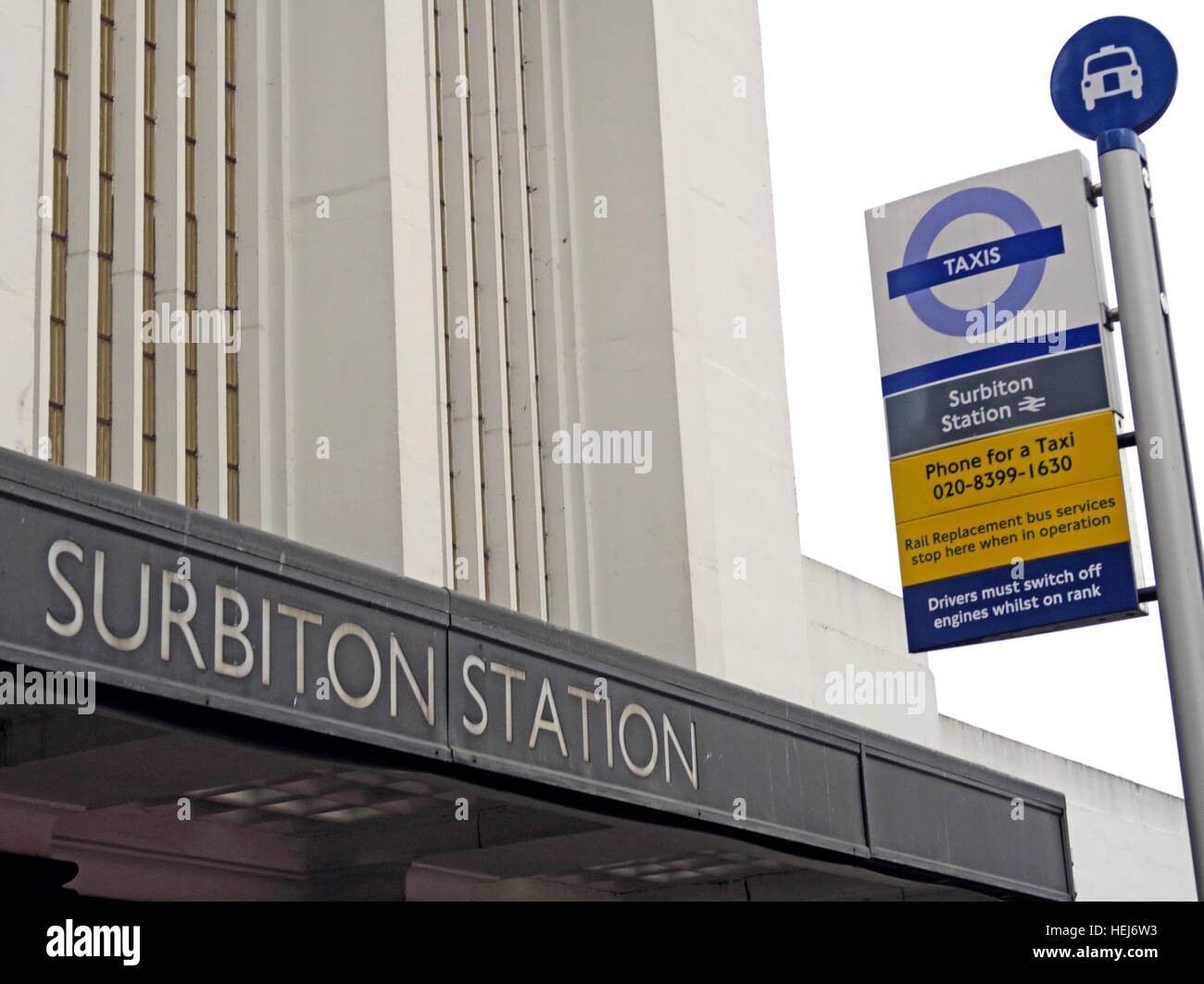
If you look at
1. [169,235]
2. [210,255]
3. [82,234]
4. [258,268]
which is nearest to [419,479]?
[258,268]

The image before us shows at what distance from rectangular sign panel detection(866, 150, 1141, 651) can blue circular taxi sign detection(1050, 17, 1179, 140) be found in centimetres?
107

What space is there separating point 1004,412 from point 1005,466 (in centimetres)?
27

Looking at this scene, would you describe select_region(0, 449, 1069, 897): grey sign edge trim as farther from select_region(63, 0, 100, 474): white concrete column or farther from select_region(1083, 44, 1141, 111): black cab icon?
select_region(63, 0, 100, 474): white concrete column

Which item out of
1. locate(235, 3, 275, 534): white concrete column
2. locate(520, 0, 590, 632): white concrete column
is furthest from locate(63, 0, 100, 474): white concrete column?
locate(520, 0, 590, 632): white concrete column

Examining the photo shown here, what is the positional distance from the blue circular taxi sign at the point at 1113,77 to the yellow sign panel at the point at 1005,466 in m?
1.53

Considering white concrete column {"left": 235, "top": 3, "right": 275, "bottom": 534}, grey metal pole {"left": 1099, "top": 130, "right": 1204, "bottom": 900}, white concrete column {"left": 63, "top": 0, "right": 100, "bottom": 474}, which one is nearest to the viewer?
grey metal pole {"left": 1099, "top": 130, "right": 1204, "bottom": 900}

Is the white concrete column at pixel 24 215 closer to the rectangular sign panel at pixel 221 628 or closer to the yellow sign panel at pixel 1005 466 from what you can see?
the rectangular sign panel at pixel 221 628

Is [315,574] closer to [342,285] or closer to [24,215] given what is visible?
[24,215]

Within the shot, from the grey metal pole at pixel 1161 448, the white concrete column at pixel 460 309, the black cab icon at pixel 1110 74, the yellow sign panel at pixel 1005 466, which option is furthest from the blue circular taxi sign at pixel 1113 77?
the white concrete column at pixel 460 309

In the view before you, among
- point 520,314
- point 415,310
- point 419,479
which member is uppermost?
point 520,314

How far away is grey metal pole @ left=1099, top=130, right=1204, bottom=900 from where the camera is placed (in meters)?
6.88

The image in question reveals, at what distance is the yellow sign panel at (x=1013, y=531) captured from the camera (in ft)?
28.2

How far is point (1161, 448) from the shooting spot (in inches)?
286
